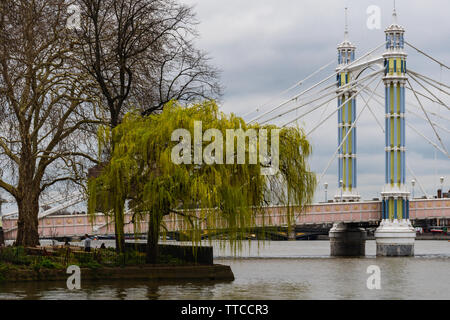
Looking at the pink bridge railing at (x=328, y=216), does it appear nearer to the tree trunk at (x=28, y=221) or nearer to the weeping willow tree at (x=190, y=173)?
the tree trunk at (x=28, y=221)

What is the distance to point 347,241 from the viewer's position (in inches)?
2874

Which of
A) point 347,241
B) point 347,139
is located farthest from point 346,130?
point 347,241

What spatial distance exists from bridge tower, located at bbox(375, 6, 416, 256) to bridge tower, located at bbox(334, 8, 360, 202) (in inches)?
369

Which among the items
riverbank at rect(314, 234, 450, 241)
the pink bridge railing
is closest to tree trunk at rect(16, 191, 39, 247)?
the pink bridge railing

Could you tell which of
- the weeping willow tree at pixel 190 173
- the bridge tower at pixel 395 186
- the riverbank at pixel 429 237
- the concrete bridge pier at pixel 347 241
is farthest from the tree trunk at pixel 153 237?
the riverbank at pixel 429 237

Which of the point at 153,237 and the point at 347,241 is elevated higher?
the point at 153,237

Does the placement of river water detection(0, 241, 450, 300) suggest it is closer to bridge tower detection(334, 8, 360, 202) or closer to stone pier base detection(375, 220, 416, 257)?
stone pier base detection(375, 220, 416, 257)

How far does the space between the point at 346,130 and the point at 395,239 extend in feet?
47.5

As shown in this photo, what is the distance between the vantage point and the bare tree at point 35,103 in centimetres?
3578

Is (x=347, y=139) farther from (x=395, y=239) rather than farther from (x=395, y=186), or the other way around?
(x=395, y=239)

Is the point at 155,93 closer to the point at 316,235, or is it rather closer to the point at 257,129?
the point at 257,129

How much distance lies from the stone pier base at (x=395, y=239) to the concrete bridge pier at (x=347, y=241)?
6764 millimetres

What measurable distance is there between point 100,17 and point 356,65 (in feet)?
122
